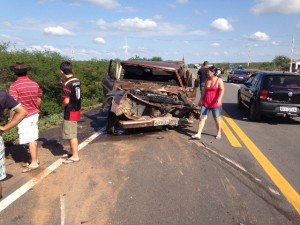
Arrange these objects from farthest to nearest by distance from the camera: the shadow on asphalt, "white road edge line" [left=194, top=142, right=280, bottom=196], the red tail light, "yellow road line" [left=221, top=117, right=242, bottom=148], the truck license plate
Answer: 1. the shadow on asphalt
2. the red tail light
3. the truck license plate
4. "yellow road line" [left=221, top=117, right=242, bottom=148]
5. "white road edge line" [left=194, top=142, right=280, bottom=196]

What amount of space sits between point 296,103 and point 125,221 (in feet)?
26.4

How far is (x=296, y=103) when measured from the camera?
423 inches

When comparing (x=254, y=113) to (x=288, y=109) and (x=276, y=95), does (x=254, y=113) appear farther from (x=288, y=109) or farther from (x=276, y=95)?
(x=288, y=109)

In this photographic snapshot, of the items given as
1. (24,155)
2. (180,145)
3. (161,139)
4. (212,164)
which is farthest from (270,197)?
(24,155)

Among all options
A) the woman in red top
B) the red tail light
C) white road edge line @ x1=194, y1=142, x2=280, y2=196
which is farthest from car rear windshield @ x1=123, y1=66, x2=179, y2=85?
white road edge line @ x1=194, y1=142, x2=280, y2=196

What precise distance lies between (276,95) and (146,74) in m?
3.76

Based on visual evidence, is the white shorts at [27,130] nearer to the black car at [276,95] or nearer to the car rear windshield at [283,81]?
the black car at [276,95]

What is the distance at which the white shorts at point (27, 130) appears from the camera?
235 inches

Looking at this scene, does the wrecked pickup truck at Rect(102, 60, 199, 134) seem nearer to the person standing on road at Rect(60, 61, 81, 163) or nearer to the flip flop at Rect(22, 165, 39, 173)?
the person standing on road at Rect(60, 61, 81, 163)

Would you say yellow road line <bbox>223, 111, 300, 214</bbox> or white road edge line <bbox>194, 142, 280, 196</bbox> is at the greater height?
white road edge line <bbox>194, 142, 280, 196</bbox>

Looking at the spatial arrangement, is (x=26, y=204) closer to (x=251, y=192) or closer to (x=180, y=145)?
(x=251, y=192)

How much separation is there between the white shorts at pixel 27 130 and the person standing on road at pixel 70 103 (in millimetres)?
547

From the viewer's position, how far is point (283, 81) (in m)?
11.1

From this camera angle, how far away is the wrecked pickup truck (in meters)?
8.59
